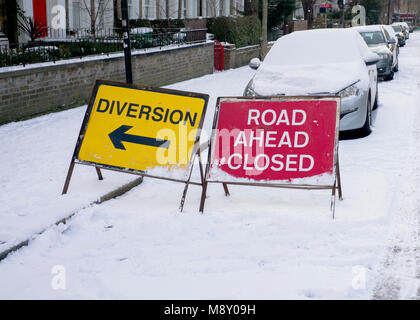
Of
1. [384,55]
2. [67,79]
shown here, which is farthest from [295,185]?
[384,55]

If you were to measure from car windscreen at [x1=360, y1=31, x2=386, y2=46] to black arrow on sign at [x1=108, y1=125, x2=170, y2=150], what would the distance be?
1553 cm

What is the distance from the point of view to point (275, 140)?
21.2ft

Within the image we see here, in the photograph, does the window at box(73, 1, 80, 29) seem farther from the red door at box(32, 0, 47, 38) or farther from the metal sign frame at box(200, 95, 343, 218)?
the metal sign frame at box(200, 95, 343, 218)

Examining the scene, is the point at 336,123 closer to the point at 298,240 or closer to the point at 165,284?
the point at 298,240

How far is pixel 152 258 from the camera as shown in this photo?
516 centimetres

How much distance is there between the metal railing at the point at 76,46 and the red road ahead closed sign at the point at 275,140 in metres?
7.58

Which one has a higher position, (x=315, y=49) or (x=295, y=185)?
(x=315, y=49)

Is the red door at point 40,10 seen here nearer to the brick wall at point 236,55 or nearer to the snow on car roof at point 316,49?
the brick wall at point 236,55

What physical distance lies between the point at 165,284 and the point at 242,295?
0.62 metres

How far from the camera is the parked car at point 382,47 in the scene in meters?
18.9

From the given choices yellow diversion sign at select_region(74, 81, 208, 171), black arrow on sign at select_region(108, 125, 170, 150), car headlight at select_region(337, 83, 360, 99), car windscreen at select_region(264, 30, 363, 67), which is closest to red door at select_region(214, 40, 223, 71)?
car windscreen at select_region(264, 30, 363, 67)

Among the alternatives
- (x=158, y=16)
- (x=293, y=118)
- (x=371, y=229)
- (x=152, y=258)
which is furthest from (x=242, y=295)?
(x=158, y=16)

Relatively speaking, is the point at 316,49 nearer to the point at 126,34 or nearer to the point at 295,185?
the point at 126,34

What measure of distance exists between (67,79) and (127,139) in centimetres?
789
